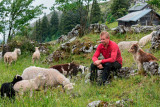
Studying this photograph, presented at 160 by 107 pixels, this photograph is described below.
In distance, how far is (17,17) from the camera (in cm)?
2881

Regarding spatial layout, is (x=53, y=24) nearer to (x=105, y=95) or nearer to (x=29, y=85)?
(x=29, y=85)

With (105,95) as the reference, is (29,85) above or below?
above

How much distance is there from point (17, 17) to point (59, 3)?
49.2 feet

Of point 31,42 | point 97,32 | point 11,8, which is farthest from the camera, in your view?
point 11,8

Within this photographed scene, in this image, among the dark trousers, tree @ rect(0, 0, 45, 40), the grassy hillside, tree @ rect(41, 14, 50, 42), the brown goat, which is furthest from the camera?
tree @ rect(41, 14, 50, 42)

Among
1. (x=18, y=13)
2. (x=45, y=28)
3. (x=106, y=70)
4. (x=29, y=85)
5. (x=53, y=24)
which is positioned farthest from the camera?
(x=53, y=24)

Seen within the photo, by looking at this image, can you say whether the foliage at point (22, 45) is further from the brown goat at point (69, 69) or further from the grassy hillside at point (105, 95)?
the grassy hillside at point (105, 95)

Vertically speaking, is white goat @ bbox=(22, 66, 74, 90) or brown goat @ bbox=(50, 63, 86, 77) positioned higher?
white goat @ bbox=(22, 66, 74, 90)

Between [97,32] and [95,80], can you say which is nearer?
[95,80]

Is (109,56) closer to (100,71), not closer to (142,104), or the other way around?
(100,71)

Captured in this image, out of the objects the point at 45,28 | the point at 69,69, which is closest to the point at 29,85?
the point at 69,69

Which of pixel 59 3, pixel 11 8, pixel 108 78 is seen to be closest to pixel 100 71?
pixel 108 78

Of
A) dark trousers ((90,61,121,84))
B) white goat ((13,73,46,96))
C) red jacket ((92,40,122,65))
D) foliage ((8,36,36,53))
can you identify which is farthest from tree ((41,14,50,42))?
white goat ((13,73,46,96))

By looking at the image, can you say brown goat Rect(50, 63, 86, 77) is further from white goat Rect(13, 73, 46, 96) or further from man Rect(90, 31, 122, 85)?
white goat Rect(13, 73, 46, 96)
